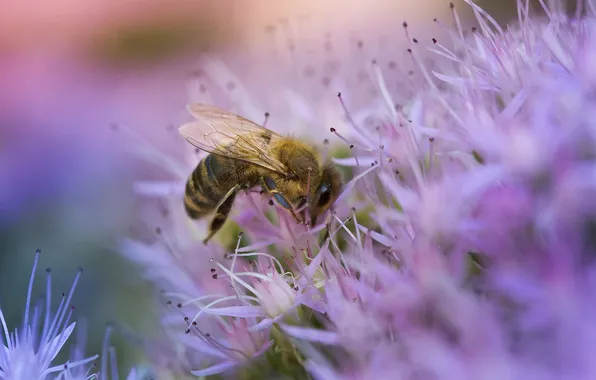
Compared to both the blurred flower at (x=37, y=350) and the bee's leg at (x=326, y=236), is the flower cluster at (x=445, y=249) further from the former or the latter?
the blurred flower at (x=37, y=350)

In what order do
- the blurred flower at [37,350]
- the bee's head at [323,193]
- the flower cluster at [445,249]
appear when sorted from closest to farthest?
the flower cluster at [445,249], the blurred flower at [37,350], the bee's head at [323,193]

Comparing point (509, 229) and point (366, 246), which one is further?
point (366, 246)

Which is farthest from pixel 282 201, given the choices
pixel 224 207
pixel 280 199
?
pixel 224 207

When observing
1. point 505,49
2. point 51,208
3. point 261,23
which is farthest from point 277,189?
point 261,23

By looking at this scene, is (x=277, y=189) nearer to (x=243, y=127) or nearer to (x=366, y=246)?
(x=243, y=127)

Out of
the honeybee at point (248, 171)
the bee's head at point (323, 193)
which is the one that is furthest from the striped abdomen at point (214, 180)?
the bee's head at point (323, 193)

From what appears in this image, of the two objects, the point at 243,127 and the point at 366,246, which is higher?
the point at 243,127
